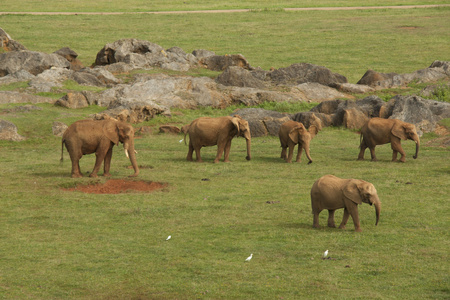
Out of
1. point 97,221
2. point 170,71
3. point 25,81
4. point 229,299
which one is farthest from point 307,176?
point 170,71

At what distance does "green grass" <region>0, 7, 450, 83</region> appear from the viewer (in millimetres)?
58097

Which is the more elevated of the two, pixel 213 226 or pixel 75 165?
pixel 213 226

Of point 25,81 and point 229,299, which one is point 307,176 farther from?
point 25,81

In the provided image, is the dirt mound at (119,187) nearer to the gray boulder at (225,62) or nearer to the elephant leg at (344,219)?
the elephant leg at (344,219)

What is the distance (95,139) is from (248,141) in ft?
20.8

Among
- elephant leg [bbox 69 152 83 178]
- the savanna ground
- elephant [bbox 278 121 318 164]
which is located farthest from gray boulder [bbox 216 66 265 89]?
elephant leg [bbox 69 152 83 178]

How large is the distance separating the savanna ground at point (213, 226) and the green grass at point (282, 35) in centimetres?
2540

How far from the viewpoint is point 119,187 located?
2123 cm

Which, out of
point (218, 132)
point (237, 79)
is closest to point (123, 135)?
point (218, 132)

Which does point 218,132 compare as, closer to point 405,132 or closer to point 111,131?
point 111,131

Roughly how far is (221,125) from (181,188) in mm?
5104

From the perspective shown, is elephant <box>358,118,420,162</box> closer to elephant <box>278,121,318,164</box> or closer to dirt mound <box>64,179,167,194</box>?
elephant <box>278,121,318,164</box>

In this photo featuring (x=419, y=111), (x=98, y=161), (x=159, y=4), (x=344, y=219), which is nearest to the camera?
(x=344, y=219)

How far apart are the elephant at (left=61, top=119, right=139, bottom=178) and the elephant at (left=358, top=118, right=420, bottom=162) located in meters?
9.28
